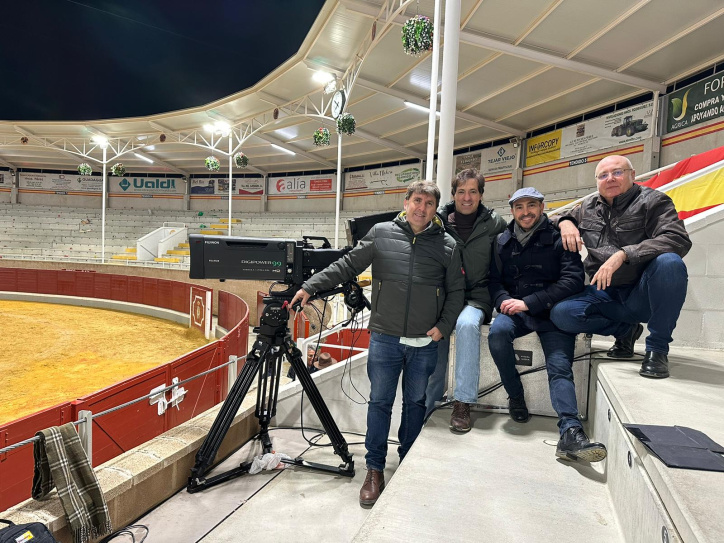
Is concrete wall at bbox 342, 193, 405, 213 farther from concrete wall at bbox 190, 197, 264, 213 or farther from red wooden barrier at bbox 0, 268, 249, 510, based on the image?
red wooden barrier at bbox 0, 268, 249, 510

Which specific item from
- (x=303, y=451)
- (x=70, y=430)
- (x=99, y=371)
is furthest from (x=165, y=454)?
(x=99, y=371)

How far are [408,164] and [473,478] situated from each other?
64.6 ft

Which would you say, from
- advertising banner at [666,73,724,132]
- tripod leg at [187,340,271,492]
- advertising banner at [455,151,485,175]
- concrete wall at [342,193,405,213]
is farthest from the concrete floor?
concrete wall at [342,193,405,213]

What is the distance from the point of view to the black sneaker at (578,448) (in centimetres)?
198

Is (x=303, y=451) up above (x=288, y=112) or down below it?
below

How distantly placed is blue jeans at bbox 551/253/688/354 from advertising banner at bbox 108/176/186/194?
2906 cm

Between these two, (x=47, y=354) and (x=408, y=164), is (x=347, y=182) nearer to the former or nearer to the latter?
(x=408, y=164)

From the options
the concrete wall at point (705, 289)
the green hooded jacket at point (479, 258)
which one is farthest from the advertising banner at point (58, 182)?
the concrete wall at point (705, 289)

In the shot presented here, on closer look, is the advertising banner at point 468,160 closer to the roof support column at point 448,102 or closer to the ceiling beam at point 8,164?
the roof support column at point 448,102

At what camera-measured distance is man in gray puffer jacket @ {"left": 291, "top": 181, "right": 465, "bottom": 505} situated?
8.21ft

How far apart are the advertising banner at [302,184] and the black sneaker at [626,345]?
72.2 feet

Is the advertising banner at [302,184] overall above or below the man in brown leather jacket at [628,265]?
above

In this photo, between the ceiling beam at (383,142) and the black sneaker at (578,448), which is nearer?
the black sneaker at (578,448)

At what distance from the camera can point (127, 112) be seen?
2077 cm
